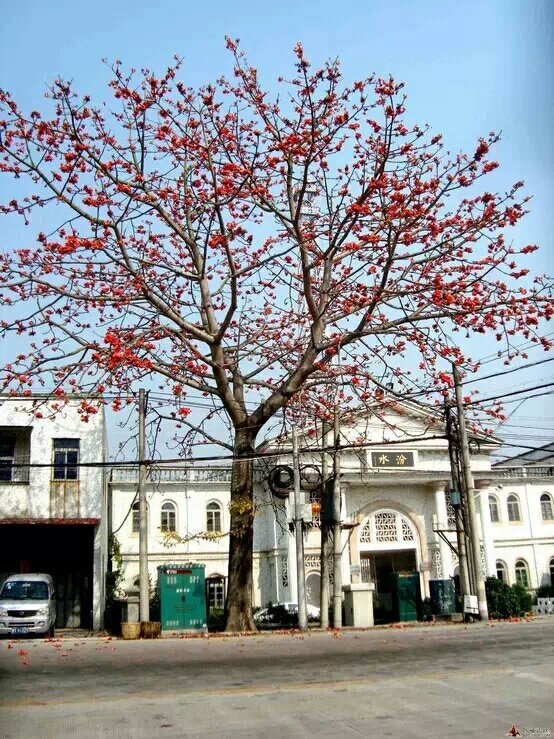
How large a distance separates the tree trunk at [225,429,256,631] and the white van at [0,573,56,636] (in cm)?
586

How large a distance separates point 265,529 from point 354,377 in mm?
21605

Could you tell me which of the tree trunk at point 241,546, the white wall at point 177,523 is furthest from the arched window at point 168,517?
the tree trunk at point 241,546

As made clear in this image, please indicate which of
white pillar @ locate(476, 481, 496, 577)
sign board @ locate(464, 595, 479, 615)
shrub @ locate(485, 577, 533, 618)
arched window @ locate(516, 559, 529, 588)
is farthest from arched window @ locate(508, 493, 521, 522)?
sign board @ locate(464, 595, 479, 615)

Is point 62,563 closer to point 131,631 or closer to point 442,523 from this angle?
point 131,631

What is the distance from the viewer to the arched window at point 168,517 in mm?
37938

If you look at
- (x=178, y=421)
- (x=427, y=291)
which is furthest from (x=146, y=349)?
(x=427, y=291)

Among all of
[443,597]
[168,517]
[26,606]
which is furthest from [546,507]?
[26,606]

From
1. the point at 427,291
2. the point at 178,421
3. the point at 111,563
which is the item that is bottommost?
the point at 111,563

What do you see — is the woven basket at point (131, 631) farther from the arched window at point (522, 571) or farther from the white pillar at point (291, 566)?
the arched window at point (522, 571)

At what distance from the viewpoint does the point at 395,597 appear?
2625cm

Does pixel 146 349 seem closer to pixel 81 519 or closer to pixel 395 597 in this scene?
pixel 81 519

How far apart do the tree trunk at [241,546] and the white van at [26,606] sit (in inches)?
231

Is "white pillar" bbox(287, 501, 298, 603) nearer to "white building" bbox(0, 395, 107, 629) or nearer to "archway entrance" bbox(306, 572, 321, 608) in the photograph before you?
"archway entrance" bbox(306, 572, 321, 608)

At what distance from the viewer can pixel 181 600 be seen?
2114cm
